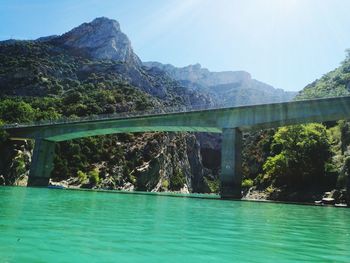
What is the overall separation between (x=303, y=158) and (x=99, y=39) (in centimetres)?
14813

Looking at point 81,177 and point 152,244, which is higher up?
point 81,177

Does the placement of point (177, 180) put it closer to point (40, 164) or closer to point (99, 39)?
point (40, 164)

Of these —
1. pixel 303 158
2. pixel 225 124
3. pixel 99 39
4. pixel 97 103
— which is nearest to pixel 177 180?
pixel 97 103

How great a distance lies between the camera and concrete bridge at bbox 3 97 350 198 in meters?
44.2

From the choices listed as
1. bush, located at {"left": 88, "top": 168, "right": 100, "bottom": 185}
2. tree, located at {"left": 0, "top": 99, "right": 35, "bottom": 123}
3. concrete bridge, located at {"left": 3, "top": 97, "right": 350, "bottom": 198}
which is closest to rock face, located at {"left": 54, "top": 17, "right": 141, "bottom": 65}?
tree, located at {"left": 0, "top": 99, "right": 35, "bottom": 123}

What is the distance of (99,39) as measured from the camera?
18438 centimetres

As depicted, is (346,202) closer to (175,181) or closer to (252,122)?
(252,122)

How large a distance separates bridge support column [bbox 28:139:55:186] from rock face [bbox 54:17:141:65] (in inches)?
4592

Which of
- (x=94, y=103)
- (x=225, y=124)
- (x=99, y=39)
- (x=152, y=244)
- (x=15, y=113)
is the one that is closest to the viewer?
(x=152, y=244)

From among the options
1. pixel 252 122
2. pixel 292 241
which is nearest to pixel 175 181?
pixel 252 122

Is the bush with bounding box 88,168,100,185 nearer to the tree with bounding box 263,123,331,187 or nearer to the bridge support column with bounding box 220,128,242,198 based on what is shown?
the tree with bounding box 263,123,331,187

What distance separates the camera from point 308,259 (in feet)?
26.2

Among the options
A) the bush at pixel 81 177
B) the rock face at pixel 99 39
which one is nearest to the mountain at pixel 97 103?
the bush at pixel 81 177

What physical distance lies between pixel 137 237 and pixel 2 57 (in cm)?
15100
